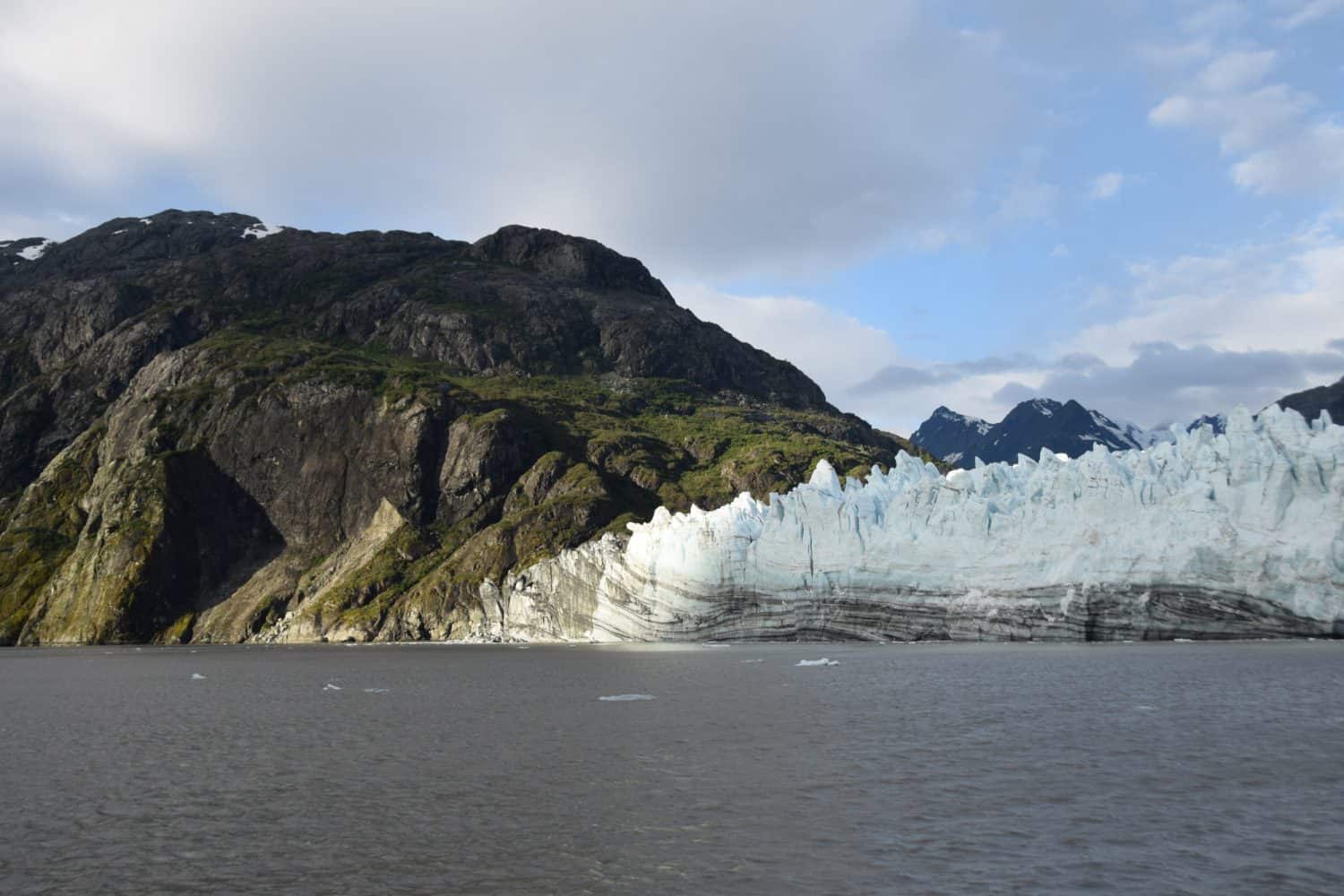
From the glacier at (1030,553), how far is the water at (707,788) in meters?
19.8

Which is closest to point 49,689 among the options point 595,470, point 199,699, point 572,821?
point 199,699

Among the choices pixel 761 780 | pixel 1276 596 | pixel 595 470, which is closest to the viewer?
pixel 761 780

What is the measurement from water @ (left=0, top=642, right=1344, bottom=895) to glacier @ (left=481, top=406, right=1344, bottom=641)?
19.8 metres

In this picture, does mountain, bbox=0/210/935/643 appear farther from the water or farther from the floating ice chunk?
the water

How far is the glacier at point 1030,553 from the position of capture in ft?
239

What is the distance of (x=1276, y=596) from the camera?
72.2m

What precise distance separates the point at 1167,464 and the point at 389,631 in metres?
95.7

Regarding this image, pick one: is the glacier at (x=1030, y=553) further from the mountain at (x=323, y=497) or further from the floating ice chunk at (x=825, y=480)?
the mountain at (x=323, y=497)

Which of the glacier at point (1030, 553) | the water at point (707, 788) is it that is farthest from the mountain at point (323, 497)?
the water at point (707, 788)

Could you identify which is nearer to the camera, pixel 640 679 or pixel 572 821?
pixel 572 821

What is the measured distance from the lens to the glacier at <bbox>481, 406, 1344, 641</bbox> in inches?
2872

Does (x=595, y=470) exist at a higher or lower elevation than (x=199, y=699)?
higher

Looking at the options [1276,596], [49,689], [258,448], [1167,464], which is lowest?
[49,689]

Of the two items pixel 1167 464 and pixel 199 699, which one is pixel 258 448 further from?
pixel 1167 464
